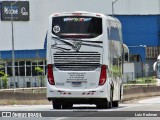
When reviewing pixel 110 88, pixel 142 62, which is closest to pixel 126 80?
pixel 142 62

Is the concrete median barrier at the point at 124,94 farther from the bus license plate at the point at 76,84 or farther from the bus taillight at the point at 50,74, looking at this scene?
the bus license plate at the point at 76,84

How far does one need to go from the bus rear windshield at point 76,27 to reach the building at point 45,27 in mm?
81005

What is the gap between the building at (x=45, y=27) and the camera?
113062 millimetres

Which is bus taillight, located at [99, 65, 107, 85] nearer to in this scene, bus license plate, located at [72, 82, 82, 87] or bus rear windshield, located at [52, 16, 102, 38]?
bus license plate, located at [72, 82, 82, 87]

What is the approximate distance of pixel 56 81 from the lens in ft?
97.9

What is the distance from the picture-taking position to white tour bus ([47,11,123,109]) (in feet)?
97.5

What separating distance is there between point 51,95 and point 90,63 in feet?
6.73

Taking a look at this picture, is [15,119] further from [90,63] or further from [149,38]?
[149,38]

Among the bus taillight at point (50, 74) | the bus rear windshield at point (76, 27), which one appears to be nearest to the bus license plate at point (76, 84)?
the bus taillight at point (50, 74)

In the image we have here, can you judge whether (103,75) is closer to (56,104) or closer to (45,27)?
(56,104)

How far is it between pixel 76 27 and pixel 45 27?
85.1 m

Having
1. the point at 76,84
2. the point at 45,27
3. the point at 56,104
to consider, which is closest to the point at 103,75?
the point at 76,84

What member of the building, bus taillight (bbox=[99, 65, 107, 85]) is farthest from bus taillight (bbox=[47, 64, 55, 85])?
the building

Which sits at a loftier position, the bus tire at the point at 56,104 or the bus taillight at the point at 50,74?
the bus taillight at the point at 50,74
